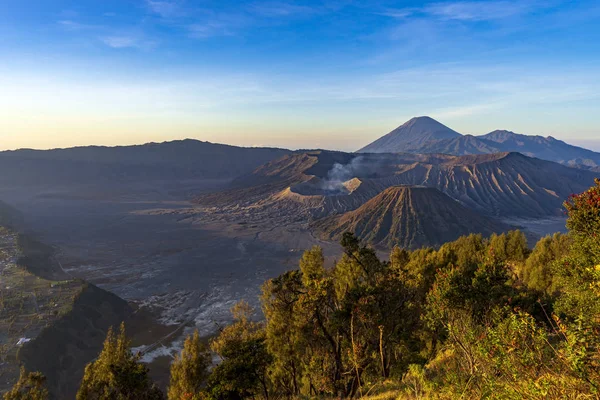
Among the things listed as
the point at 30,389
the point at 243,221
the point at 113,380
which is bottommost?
the point at 243,221

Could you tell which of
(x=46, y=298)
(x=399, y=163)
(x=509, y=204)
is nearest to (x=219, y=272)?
(x=46, y=298)

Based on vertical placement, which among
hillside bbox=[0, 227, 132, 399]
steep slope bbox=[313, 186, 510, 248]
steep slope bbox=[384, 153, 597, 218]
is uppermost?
steep slope bbox=[384, 153, 597, 218]

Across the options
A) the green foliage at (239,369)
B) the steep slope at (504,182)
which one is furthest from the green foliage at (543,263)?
the steep slope at (504,182)

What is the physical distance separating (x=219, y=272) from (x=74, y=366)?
30507mm

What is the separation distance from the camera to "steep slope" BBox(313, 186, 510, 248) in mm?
77312

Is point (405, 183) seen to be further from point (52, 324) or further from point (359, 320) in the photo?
point (359, 320)

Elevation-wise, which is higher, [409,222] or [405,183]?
[405,183]

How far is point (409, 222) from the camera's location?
80.0 m

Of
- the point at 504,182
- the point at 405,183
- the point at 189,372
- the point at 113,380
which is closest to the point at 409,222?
the point at 405,183

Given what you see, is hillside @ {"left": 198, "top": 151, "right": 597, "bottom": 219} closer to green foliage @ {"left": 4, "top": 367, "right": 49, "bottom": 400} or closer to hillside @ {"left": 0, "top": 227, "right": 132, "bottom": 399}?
hillside @ {"left": 0, "top": 227, "right": 132, "bottom": 399}

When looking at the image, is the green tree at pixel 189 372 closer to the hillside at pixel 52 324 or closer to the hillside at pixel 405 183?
the hillside at pixel 52 324

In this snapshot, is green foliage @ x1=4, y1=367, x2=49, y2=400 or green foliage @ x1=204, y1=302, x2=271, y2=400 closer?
green foliage @ x1=4, y1=367, x2=49, y2=400

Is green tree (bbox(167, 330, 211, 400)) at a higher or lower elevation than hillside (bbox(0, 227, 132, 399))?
higher

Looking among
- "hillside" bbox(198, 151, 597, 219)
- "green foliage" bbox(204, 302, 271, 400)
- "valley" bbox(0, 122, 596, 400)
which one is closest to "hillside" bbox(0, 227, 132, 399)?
"valley" bbox(0, 122, 596, 400)
